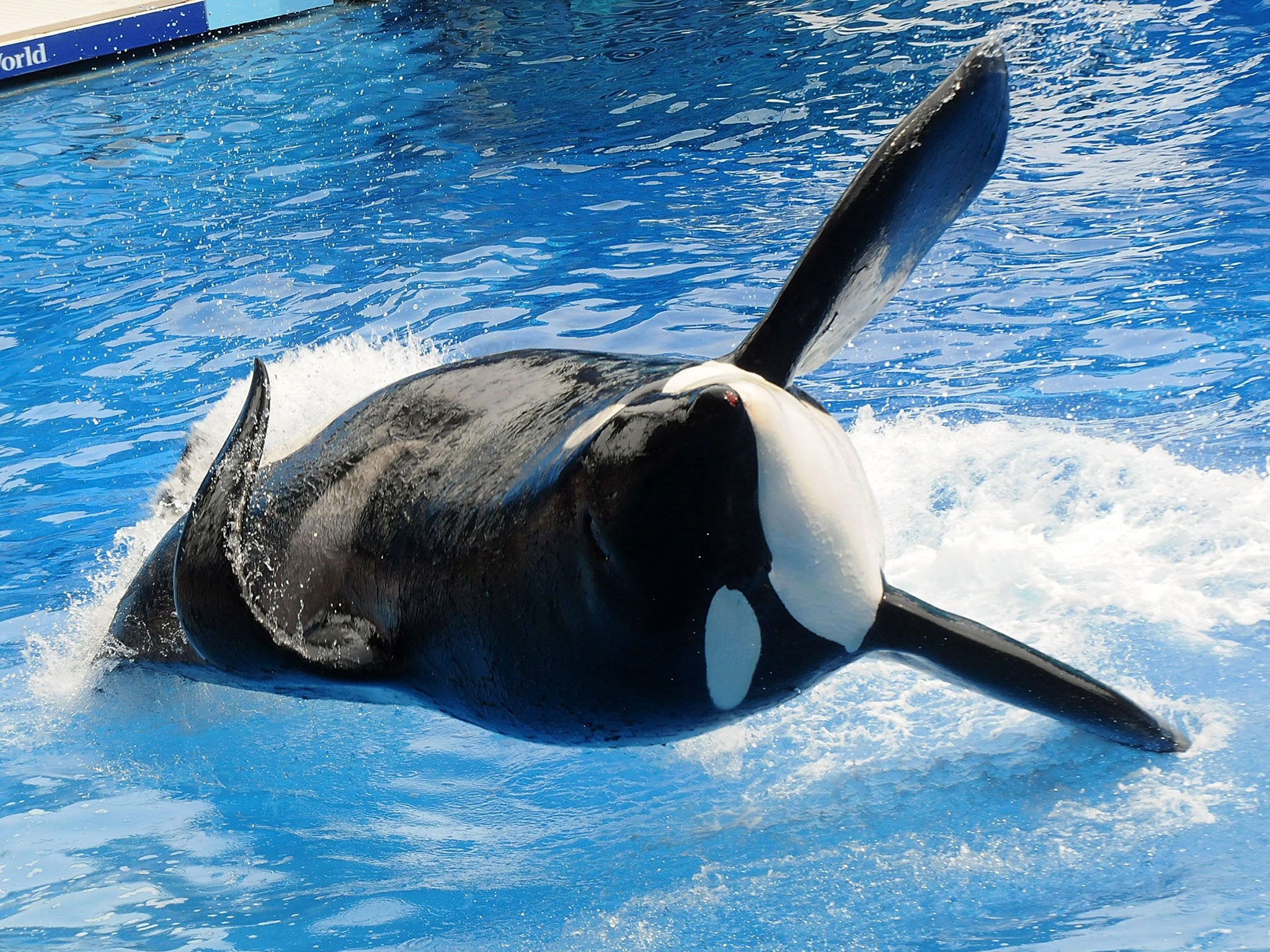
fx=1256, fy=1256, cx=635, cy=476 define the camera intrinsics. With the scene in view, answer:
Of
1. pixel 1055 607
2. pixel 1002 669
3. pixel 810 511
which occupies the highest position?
pixel 810 511

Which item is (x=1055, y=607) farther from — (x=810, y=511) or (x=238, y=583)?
(x=238, y=583)

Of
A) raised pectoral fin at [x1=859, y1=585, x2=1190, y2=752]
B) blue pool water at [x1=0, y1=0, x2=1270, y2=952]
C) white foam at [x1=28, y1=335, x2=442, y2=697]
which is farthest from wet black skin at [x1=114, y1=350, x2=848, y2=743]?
white foam at [x1=28, y1=335, x2=442, y2=697]

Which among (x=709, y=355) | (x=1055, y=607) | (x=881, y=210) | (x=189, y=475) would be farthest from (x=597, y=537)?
(x=709, y=355)

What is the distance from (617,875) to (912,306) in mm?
4689

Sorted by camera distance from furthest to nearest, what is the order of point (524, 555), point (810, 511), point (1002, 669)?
point (1002, 669), point (524, 555), point (810, 511)

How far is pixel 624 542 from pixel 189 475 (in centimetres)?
346

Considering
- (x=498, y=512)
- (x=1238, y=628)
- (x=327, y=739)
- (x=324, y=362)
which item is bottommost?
(x=327, y=739)

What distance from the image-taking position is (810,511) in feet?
8.05

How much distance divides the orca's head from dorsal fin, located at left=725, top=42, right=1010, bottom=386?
15 centimetres

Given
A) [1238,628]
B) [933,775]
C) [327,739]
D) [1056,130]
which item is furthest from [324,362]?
[1056,130]

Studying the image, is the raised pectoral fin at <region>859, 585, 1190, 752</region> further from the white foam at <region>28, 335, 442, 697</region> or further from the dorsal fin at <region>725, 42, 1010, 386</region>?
the white foam at <region>28, 335, 442, 697</region>

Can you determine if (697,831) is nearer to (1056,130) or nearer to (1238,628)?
(1238,628)

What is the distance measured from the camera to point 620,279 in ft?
26.9

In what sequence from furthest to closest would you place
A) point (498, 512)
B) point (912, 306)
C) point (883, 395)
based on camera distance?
point (912, 306) < point (883, 395) < point (498, 512)
